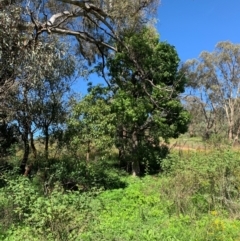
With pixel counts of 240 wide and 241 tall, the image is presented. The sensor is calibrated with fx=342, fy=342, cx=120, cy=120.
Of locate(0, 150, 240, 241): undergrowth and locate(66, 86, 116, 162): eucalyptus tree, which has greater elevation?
locate(66, 86, 116, 162): eucalyptus tree

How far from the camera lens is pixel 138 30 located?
13.9 metres

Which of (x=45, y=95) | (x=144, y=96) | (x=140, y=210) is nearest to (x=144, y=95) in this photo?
(x=144, y=96)

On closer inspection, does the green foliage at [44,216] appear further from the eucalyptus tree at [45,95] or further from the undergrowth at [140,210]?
the eucalyptus tree at [45,95]

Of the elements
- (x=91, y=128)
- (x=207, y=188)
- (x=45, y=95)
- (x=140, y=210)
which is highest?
(x=45, y=95)

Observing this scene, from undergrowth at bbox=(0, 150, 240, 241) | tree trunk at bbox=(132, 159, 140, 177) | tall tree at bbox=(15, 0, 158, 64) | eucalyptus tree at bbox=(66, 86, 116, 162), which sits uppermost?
tall tree at bbox=(15, 0, 158, 64)

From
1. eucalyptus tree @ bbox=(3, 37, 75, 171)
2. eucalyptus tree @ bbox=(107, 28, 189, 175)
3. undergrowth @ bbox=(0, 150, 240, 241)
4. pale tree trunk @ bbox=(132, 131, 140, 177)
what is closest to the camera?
undergrowth @ bbox=(0, 150, 240, 241)

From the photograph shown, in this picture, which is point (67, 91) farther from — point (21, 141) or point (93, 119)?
point (21, 141)

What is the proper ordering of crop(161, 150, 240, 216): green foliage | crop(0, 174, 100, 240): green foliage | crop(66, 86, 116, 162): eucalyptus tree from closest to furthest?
crop(0, 174, 100, 240): green foliage → crop(161, 150, 240, 216): green foliage → crop(66, 86, 116, 162): eucalyptus tree

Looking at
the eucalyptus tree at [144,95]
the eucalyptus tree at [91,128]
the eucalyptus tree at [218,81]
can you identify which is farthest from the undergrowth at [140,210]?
the eucalyptus tree at [218,81]

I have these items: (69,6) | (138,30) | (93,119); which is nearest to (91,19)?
(69,6)

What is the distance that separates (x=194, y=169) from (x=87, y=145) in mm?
5101

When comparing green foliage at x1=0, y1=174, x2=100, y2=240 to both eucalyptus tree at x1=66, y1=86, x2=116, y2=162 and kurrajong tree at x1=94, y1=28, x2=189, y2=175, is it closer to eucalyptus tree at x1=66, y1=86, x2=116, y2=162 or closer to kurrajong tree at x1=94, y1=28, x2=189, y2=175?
eucalyptus tree at x1=66, y1=86, x2=116, y2=162

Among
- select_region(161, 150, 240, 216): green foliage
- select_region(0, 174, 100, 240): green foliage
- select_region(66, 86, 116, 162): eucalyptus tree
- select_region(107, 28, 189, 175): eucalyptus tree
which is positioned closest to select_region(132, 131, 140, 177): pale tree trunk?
select_region(107, 28, 189, 175): eucalyptus tree

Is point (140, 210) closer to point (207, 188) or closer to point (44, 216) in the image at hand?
point (207, 188)
